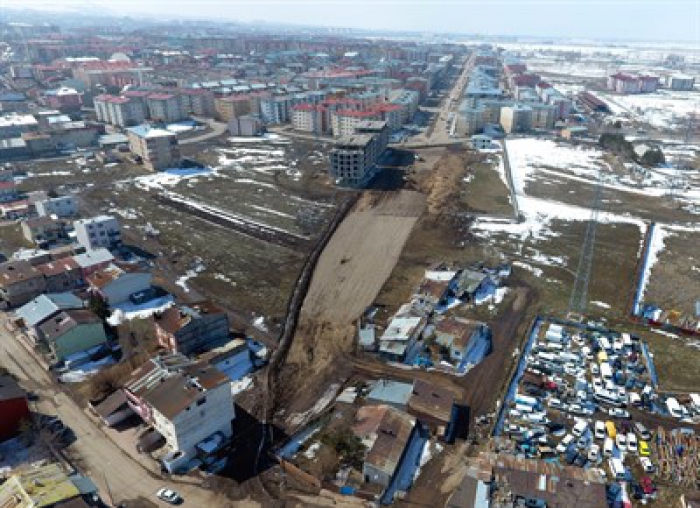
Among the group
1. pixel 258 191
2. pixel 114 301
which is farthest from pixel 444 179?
pixel 114 301

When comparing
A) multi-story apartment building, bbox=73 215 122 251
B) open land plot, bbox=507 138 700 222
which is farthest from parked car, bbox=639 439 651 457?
multi-story apartment building, bbox=73 215 122 251

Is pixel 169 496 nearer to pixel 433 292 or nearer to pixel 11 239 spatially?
pixel 433 292

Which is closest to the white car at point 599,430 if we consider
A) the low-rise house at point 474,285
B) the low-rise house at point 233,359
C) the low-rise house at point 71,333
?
the low-rise house at point 474,285

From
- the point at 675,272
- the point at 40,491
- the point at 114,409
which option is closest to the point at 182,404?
the point at 114,409

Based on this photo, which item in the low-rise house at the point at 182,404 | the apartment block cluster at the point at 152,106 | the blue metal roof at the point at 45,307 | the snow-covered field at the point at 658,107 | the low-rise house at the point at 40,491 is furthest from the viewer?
the snow-covered field at the point at 658,107

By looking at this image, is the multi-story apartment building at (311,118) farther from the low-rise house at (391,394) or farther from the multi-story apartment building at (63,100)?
the low-rise house at (391,394)

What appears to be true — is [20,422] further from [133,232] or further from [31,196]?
[31,196]

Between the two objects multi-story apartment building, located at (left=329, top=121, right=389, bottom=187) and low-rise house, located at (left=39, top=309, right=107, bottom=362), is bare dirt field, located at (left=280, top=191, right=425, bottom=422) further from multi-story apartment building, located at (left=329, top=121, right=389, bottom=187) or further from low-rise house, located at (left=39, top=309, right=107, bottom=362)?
low-rise house, located at (left=39, top=309, right=107, bottom=362)
